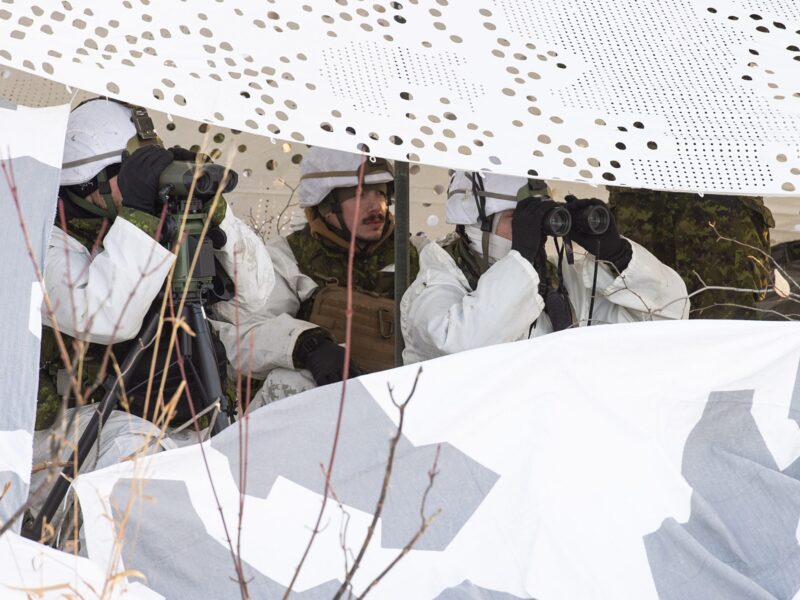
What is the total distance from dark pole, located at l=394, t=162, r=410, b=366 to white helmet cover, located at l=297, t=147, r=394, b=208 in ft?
1.84

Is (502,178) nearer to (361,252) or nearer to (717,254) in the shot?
(361,252)

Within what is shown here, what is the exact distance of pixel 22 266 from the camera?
1854 millimetres

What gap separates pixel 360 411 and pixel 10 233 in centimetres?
69

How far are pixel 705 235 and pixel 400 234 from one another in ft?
3.70

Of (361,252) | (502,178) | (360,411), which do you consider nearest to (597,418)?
(360,411)

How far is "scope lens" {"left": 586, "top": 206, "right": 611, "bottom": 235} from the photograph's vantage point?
8.43 ft

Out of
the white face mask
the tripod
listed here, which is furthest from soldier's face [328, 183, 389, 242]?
the tripod

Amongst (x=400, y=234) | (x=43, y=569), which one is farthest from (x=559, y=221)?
(x=43, y=569)

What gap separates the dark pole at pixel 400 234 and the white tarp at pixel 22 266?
2.84 feet

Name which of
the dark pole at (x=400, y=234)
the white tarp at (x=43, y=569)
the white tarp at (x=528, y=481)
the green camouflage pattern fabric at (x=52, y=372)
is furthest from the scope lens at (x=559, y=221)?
the white tarp at (x=43, y=569)

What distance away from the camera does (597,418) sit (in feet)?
6.48

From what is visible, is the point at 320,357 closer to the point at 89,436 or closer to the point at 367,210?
the point at 367,210

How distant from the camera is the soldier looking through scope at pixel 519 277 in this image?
2602 millimetres

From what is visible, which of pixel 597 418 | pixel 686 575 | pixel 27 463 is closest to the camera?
pixel 27 463
